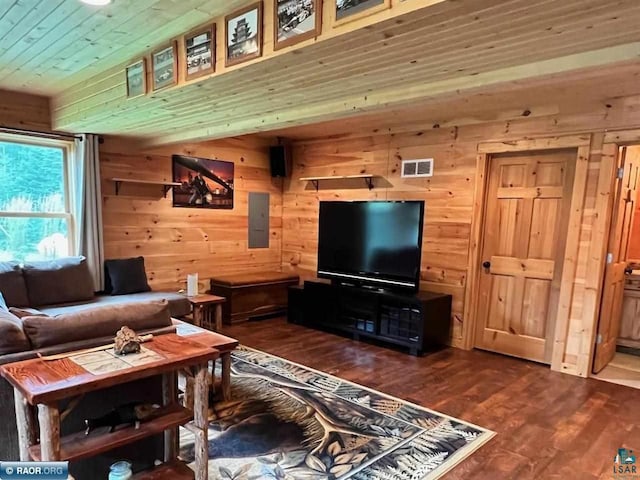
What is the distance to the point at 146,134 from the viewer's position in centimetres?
444

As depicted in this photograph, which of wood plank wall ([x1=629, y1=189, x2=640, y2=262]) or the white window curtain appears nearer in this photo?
the white window curtain

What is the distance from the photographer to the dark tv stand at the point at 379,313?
420cm

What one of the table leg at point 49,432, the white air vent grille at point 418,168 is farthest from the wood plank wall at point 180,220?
the table leg at point 49,432

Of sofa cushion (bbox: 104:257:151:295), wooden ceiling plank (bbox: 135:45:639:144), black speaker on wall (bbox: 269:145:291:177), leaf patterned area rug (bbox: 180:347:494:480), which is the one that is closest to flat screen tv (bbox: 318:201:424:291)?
black speaker on wall (bbox: 269:145:291:177)

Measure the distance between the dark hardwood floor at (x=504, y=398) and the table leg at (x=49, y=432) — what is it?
1858 mm

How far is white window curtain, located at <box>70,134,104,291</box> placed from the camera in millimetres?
4332

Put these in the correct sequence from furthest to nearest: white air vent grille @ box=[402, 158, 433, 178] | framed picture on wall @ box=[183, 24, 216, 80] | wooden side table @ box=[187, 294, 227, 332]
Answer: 1. white air vent grille @ box=[402, 158, 433, 178]
2. wooden side table @ box=[187, 294, 227, 332]
3. framed picture on wall @ box=[183, 24, 216, 80]

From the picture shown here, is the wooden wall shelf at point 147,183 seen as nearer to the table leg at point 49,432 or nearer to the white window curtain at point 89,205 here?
the white window curtain at point 89,205

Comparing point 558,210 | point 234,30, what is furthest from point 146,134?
point 558,210

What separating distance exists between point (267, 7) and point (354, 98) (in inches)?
38.1

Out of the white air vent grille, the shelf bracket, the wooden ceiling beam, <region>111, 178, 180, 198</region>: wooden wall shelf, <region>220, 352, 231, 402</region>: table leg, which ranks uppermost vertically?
the wooden ceiling beam

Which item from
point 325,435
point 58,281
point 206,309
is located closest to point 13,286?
point 58,281

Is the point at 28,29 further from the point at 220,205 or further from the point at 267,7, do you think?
the point at 220,205

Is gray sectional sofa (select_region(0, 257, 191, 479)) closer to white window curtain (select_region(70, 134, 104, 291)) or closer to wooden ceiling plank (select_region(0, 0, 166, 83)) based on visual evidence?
wooden ceiling plank (select_region(0, 0, 166, 83))
